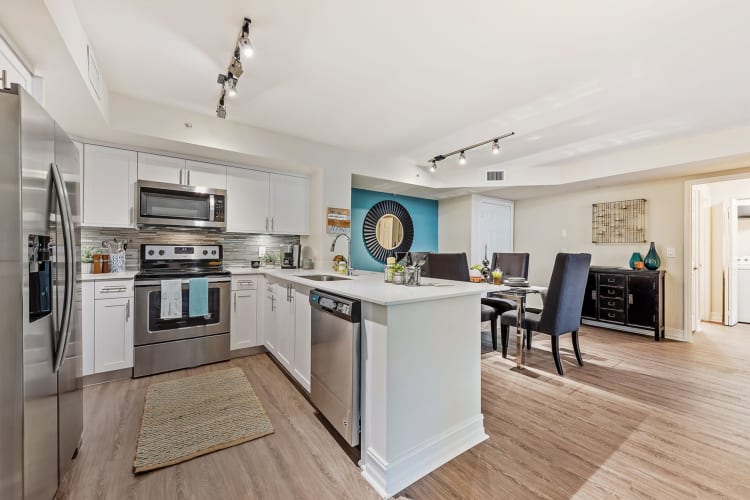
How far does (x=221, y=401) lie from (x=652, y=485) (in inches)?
102

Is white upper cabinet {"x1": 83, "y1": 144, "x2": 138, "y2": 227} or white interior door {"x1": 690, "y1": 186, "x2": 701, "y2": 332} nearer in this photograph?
white upper cabinet {"x1": 83, "y1": 144, "x2": 138, "y2": 227}

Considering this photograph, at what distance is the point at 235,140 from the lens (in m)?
3.25

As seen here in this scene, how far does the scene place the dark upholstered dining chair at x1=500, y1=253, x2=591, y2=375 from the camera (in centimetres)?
286

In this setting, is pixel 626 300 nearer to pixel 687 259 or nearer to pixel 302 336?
pixel 687 259

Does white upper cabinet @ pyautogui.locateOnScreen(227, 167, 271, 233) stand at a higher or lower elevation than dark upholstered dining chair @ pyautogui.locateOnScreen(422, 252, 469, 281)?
→ higher

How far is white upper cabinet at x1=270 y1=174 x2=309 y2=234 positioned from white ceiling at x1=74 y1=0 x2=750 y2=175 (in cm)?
67

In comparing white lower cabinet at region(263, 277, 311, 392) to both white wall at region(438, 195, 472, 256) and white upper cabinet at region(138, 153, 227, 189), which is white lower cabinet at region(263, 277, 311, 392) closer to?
white upper cabinet at region(138, 153, 227, 189)

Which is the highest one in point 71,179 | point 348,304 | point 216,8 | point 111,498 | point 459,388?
point 216,8

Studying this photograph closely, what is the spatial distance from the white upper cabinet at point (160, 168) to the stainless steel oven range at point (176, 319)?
0.68 meters

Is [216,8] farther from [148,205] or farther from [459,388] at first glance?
[459,388]

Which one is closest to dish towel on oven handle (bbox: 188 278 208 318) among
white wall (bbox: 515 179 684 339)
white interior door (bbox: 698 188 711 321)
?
white wall (bbox: 515 179 684 339)

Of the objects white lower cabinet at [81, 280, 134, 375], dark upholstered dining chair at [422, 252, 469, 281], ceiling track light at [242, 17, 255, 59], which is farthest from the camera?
dark upholstered dining chair at [422, 252, 469, 281]

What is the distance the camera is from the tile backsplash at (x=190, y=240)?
3.17 m

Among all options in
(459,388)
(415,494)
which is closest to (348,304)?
(459,388)
